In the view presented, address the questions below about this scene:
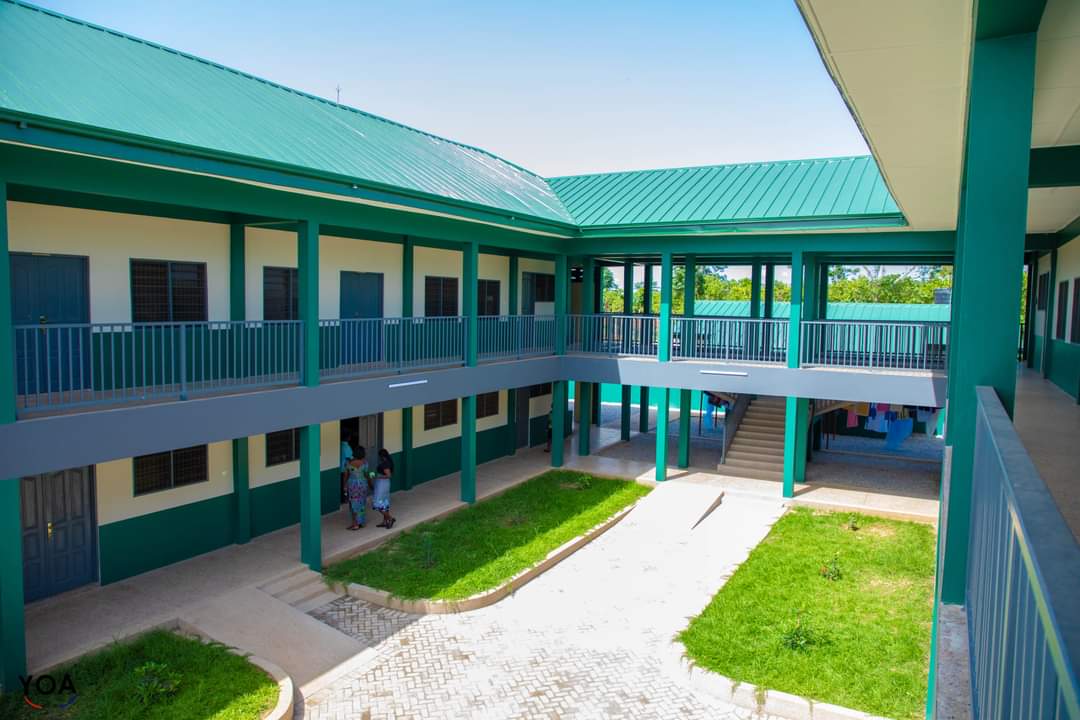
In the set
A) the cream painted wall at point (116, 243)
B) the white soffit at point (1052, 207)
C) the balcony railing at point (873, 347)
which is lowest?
the balcony railing at point (873, 347)

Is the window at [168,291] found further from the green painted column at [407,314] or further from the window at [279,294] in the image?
the green painted column at [407,314]

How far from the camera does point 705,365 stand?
62.0ft

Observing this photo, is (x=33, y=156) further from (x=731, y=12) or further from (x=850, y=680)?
(x=850, y=680)

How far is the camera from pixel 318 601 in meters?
12.1

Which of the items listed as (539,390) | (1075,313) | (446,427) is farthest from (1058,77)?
(539,390)

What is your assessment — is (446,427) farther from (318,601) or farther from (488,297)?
(318,601)

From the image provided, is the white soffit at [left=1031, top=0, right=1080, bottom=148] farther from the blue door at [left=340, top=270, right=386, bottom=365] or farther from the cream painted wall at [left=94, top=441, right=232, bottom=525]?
the cream painted wall at [left=94, top=441, right=232, bottom=525]

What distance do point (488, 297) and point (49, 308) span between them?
11578 mm

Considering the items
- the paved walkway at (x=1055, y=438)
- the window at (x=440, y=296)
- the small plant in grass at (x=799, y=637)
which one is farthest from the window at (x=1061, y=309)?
the window at (x=440, y=296)

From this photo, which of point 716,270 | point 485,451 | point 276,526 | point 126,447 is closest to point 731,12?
point 126,447

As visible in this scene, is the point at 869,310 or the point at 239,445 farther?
the point at 869,310

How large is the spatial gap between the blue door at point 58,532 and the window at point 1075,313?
15.7 m

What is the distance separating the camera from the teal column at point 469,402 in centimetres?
1667

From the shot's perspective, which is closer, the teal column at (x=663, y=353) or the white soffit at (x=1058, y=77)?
the white soffit at (x=1058, y=77)
